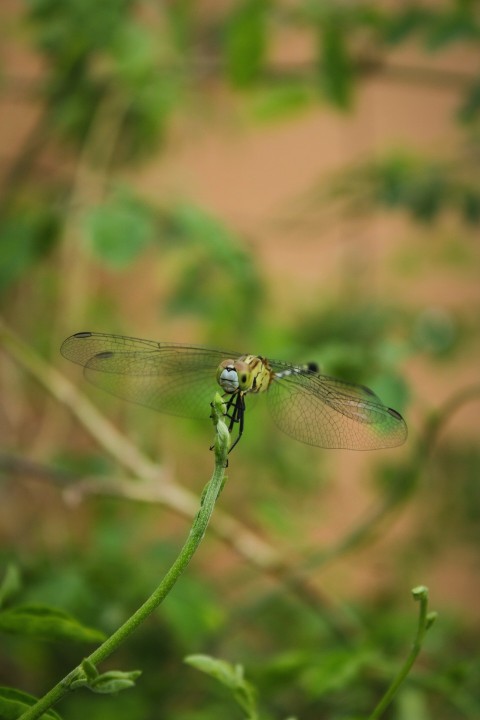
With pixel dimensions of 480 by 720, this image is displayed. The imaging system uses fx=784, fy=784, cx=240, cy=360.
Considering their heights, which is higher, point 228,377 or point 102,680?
point 228,377

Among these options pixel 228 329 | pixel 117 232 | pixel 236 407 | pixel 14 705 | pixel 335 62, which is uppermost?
pixel 335 62

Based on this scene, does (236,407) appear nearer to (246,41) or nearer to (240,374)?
(240,374)

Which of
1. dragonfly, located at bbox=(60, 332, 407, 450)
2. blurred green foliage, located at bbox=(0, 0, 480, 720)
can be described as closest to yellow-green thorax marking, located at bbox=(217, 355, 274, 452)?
dragonfly, located at bbox=(60, 332, 407, 450)

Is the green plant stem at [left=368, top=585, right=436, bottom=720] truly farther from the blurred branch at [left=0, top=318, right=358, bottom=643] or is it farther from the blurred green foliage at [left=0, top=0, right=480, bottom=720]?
the blurred branch at [left=0, top=318, right=358, bottom=643]

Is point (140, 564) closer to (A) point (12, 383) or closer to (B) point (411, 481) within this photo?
(B) point (411, 481)

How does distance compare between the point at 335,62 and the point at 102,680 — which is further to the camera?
the point at 335,62

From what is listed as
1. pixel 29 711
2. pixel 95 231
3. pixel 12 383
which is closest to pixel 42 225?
pixel 95 231

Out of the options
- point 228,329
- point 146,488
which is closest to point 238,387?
point 146,488

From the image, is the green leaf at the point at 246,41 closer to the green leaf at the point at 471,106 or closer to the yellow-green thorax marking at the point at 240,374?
the green leaf at the point at 471,106
